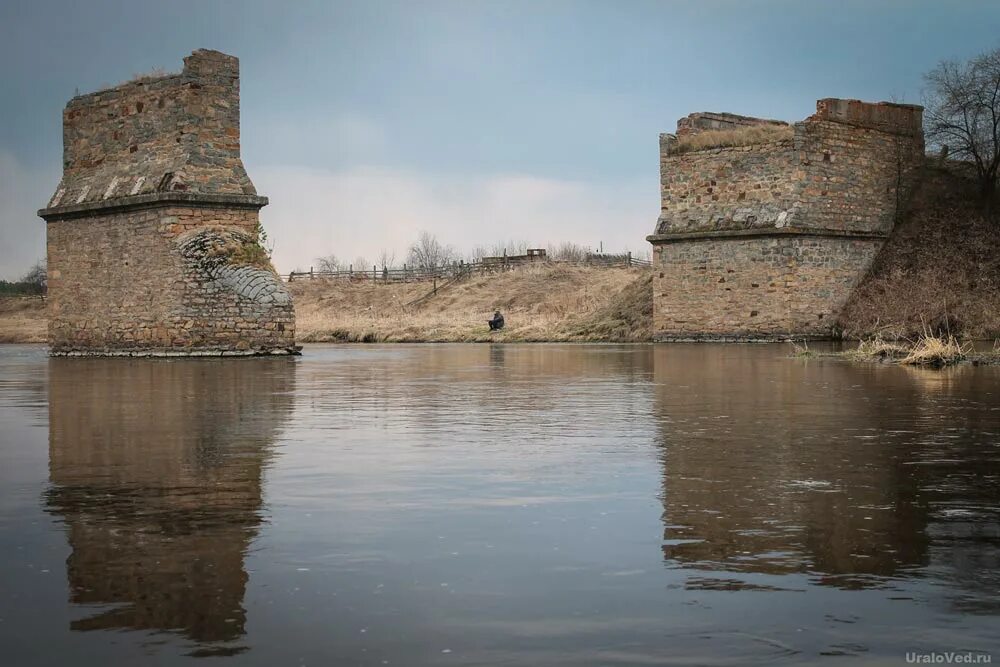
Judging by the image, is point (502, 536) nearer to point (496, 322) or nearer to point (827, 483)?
point (827, 483)

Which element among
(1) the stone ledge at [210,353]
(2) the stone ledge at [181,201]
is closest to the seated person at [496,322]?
(1) the stone ledge at [210,353]

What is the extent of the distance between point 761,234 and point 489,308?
21.9m

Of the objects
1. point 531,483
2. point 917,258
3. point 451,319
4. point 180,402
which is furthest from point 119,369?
point 451,319

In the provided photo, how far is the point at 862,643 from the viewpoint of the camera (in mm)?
3783

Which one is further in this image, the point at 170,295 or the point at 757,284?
the point at 757,284

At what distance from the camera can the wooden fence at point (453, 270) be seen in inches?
2640

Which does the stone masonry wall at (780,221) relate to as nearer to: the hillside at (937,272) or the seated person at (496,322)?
the hillside at (937,272)

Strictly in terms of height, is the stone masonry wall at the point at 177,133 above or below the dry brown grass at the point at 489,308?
above

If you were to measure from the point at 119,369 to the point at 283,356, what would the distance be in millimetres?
5650

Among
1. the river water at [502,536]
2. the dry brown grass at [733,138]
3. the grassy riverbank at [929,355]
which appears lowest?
the river water at [502,536]

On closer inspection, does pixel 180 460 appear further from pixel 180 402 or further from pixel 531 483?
pixel 180 402

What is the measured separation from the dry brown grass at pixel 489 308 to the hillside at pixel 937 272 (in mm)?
7336

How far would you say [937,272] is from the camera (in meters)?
36.3

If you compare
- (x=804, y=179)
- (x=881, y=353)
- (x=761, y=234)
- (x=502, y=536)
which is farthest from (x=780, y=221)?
(x=502, y=536)
